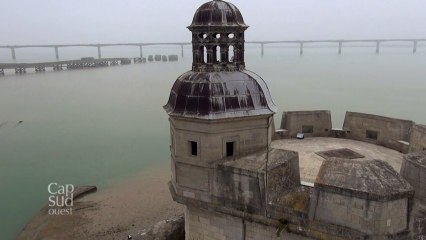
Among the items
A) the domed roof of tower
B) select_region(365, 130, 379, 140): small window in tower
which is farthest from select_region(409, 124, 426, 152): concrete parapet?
the domed roof of tower

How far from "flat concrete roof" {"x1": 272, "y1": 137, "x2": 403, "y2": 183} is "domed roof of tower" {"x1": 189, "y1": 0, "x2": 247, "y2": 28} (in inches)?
220

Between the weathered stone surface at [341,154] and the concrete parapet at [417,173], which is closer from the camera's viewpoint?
the concrete parapet at [417,173]

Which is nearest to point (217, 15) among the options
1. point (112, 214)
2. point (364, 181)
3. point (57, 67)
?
point (364, 181)

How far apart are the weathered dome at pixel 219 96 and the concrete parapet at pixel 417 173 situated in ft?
13.0

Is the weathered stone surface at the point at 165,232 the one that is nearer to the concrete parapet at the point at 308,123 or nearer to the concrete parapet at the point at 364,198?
the concrete parapet at the point at 308,123

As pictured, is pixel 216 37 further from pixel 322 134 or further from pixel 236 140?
pixel 322 134

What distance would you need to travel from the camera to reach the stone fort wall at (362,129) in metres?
15.1

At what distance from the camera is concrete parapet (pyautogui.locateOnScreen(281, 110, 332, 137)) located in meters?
17.5

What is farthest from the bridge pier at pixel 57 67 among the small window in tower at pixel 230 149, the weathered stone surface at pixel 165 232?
the small window in tower at pixel 230 149

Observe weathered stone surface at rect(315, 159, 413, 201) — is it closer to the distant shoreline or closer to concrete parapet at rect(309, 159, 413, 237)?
concrete parapet at rect(309, 159, 413, 237)

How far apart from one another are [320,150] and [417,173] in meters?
5.49

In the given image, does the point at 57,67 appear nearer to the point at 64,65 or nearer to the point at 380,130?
the point at 64,65

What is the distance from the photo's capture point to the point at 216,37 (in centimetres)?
1125

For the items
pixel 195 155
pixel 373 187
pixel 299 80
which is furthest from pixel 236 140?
pixel 299 80
